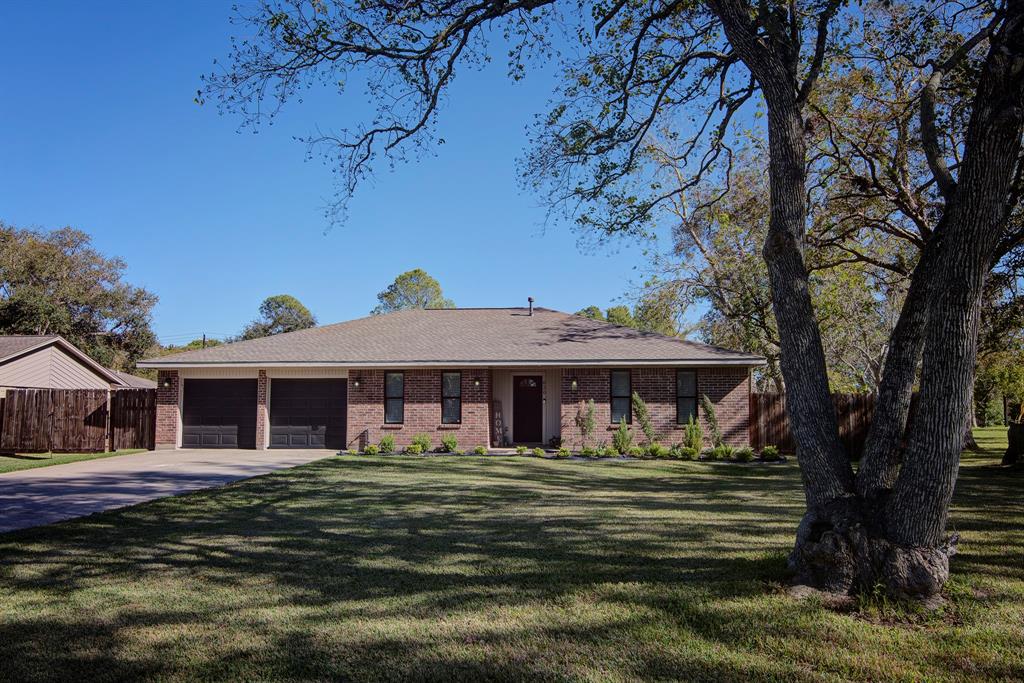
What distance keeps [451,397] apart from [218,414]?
7.17 m

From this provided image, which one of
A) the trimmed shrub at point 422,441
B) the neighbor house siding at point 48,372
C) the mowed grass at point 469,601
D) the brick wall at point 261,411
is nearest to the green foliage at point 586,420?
the trimmed shrub at point 422,441

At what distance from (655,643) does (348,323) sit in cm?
2034

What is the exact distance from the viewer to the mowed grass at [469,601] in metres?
3.59

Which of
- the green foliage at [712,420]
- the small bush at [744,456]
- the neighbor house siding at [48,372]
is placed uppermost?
the neighbor house siding at [48,372]

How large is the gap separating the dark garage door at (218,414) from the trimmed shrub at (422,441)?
16.9 ft

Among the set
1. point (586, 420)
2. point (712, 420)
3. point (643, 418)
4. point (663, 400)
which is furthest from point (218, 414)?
point (712, 420)

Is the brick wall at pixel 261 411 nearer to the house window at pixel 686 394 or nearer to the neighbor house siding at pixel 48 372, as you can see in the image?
the neighbor house siding at pixel 48 372

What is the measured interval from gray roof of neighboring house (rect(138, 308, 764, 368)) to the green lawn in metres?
2.78

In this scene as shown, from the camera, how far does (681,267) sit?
2491 cm

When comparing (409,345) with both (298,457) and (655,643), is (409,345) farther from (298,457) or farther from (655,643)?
(655,643)

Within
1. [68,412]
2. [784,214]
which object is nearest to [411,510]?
[784,214]

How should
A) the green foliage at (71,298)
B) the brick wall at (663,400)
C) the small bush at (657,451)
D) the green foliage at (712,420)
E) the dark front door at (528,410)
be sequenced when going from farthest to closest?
the green foliage at (71,298), the dark front door at (528,410), the brick wall at (663,400), the green foliage at (712,420), the small bush at (657,451)

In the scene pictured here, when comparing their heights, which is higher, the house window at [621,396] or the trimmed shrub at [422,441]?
the house window at [621,396]

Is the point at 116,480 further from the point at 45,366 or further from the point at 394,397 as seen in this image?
the point at 45,366
